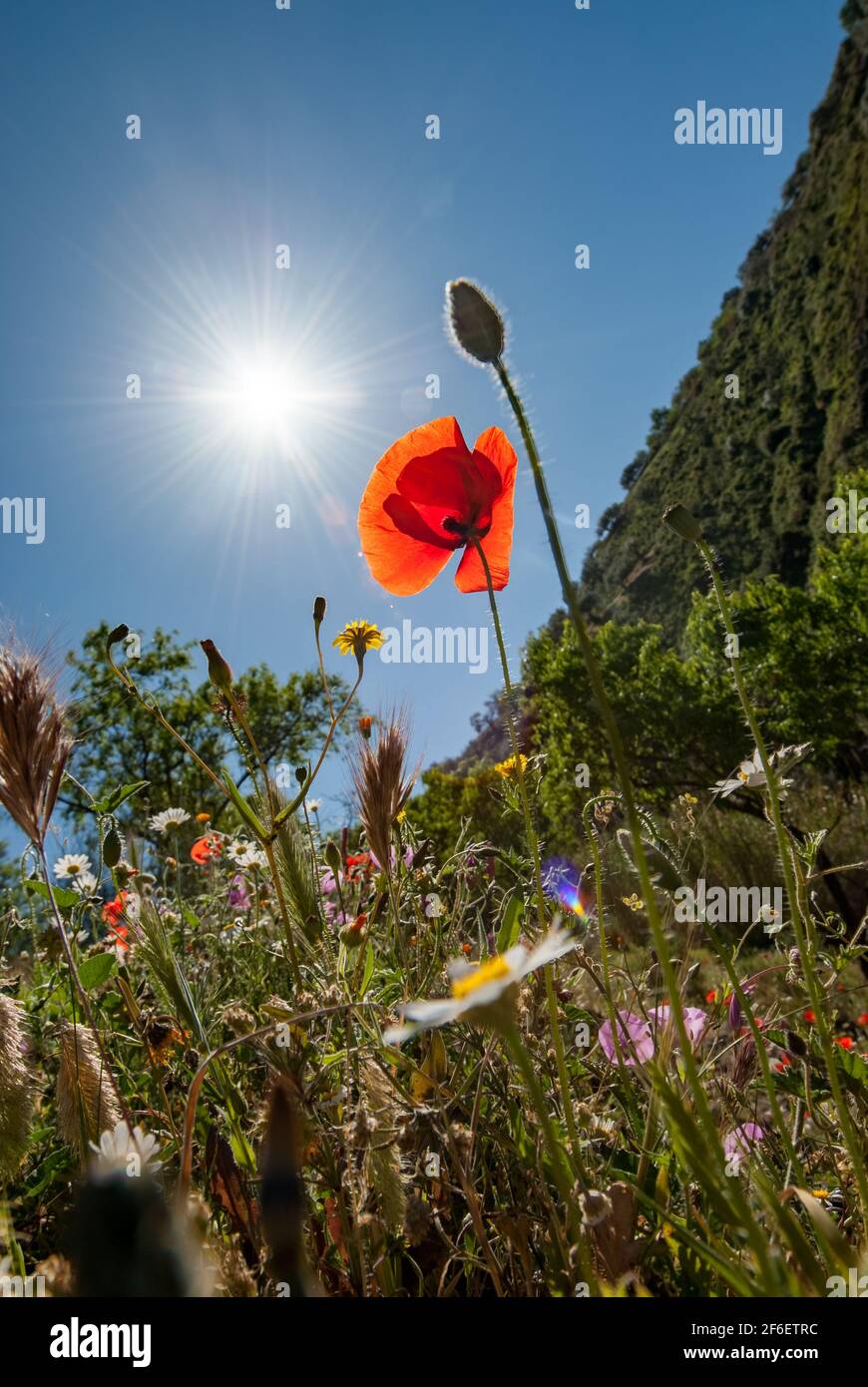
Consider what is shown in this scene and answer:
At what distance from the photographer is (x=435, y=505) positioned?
3.83ft

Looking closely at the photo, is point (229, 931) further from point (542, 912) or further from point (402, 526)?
point (542, 912)

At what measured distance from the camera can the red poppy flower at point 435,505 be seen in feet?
3.69

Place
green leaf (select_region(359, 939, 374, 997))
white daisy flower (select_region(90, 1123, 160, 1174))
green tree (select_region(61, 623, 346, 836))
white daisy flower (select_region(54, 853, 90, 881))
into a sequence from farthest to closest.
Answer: green tree (select_region(61, 623, 346, 836)) → white daisy flower (select_region(54, 853, 90, 881)) → green leaf (select_region(359, 939, 374, 997)) → white daisy flower (select_region(90, 1123, 160, 1174))

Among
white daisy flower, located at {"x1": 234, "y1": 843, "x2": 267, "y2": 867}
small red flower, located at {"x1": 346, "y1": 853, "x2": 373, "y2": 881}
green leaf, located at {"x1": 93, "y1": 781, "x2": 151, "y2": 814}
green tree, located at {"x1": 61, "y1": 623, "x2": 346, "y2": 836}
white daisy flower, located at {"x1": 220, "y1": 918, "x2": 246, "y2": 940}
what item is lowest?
white daisy flower, located at {"x1": 220, "y1": 918, "x2": 246, "y2": 940}

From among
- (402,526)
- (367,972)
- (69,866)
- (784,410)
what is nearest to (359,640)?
(402,526)

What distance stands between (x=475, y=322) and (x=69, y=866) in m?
2.44

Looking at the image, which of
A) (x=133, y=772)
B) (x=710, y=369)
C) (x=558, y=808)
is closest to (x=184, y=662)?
(x=133, y=772)

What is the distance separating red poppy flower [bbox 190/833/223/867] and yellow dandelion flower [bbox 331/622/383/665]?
860mm

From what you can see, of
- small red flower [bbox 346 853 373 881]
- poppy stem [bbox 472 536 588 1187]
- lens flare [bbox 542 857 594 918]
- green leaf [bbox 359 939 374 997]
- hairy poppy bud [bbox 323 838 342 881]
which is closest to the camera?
poppy stem [bbox 472 536 588 1187]

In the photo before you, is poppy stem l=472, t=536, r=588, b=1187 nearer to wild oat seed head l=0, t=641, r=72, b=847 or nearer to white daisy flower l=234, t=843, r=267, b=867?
wild oat seed head l=0, t=641, r=72, b=847

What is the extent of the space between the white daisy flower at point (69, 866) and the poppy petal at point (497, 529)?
182cm

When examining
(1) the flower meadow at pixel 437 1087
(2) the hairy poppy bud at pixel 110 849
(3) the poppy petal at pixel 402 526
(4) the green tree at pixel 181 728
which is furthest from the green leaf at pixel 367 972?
(4) the green tree at pixel 181 728

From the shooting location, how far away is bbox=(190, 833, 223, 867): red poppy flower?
2.47m

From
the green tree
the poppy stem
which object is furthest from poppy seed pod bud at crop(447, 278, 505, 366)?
the green tree
